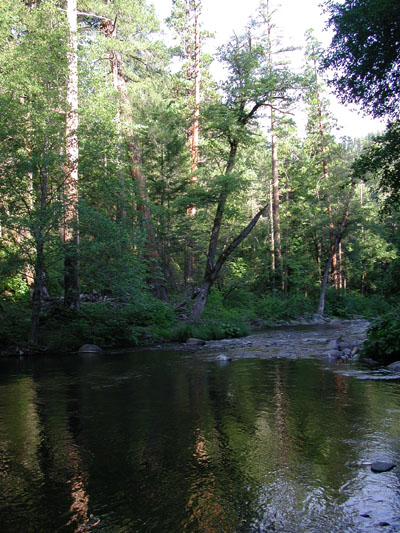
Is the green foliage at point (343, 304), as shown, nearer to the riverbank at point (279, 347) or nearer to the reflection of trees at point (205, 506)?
the riverbank at point (279, 347)

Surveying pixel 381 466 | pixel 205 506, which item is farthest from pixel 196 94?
pixel 205 506

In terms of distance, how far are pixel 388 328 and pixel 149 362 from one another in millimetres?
6070

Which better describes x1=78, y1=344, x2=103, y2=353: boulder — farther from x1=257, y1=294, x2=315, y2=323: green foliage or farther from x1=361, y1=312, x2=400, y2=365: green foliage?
x1=257, y1=294, x2=315, y2=323: green foliage

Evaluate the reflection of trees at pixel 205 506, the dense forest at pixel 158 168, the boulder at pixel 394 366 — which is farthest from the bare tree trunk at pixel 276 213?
the reflection of trees at pixel 205 506

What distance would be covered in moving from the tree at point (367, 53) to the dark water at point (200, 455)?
940 cm

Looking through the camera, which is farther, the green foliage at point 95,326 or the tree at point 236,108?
the tree at point 236,108

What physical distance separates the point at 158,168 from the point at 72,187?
11.1m

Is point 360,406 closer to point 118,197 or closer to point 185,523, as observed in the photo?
point 185,523

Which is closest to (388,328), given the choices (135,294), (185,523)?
(135,294)

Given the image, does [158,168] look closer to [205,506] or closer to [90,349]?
[90,349]

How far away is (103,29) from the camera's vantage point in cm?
2228

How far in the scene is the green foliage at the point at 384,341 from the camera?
10.2 m

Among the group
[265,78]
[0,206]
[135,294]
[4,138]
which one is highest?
[265,78]

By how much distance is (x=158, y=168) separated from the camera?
2430 centimetres
